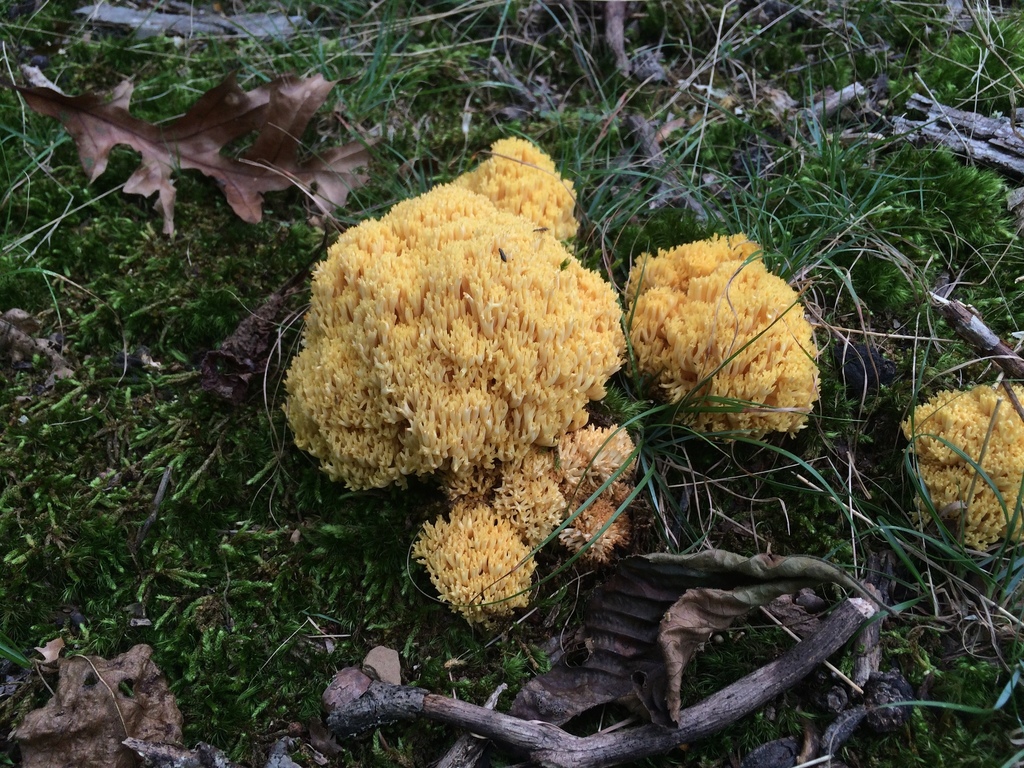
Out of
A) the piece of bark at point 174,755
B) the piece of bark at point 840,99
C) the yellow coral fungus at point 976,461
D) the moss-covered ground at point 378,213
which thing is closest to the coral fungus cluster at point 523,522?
the moss-covered ground at point 378,213

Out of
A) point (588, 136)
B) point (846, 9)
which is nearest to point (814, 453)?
point (588, 136)

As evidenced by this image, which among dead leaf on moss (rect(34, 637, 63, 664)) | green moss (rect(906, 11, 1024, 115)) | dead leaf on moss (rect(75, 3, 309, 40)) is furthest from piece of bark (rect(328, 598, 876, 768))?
dead leaf on moss (rect(75, 3, 309, 40))

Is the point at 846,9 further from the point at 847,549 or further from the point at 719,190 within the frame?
the point at 847,549

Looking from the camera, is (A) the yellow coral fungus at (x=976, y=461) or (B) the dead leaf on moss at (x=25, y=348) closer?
(A) the yellow coral fungus at (x=976, y=461)

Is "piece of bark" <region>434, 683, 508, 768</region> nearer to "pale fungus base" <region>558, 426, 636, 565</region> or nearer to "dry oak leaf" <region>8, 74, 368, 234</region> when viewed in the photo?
"pale fungus base" <region>558, 426, 636, 565</region>

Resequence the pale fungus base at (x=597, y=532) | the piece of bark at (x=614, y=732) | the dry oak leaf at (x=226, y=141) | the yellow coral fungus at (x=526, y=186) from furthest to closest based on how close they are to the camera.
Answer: the dry oak leaf at (x=226, y=141)
the yellow coral fungus at (x=526, y=186)
the pale fungus base at (x=597, y=532)
the piece of bark at (x=614, y=732)

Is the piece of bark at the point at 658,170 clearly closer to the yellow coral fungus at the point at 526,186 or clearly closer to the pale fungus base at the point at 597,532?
the yellow coral fungus at the point at 526,186
